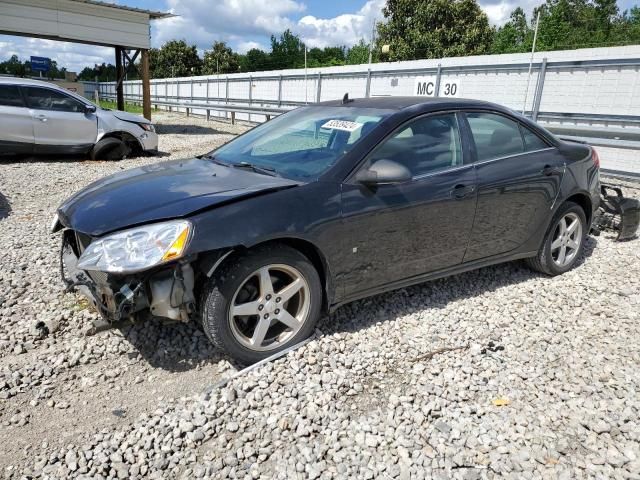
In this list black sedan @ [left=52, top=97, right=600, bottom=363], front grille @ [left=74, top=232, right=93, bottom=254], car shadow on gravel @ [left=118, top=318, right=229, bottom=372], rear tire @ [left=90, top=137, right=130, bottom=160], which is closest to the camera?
black sedan @ [left=52, top=97, right=600, bottom=363]

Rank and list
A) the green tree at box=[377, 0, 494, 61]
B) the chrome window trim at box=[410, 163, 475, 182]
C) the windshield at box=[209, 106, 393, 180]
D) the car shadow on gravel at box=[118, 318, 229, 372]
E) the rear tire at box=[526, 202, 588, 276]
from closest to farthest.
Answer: the car shadow on gravel at box=[118, 318, 229, 372] → the windshield at box=[209, 106, 393, 180] → the chrome window trim at box=[410, 163, 475, 182] → the rear tire at box=[526, 202, 588, 276] → the green tree at box=[377, 0, 494, 61]

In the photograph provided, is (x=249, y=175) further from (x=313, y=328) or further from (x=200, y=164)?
(x=313, y=328)

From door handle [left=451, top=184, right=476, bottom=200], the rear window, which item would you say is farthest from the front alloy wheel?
the rear window

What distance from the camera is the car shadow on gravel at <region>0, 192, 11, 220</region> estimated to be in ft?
20.5

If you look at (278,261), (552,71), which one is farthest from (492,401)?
(552,71)

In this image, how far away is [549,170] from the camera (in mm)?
4320

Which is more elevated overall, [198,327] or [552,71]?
[552,71]

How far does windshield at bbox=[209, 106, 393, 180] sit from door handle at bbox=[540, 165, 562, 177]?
5.34 ft

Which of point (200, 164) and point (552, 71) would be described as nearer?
point (200, 164)

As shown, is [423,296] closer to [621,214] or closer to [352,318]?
[352,318]

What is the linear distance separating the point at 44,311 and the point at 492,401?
10.4 ft

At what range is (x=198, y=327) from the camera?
344 cm

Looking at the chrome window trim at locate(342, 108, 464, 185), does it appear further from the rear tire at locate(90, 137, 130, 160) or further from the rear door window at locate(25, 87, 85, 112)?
the rear door window at locate(25, 87, 85, 112)

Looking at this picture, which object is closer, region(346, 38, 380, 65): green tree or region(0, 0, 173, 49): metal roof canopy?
region(0, 0, 173, 49): metal roof canopy
